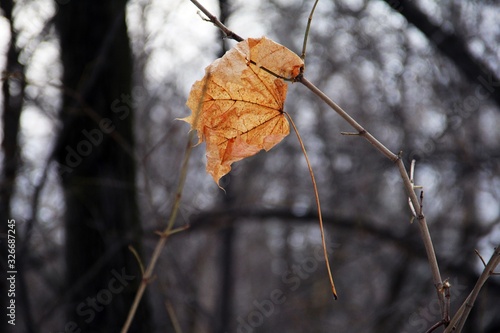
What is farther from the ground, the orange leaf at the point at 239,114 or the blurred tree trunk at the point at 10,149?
the blurred tree trunk at the point at 10,149

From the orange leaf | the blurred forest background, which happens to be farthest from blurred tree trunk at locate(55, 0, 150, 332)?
the orange leaf

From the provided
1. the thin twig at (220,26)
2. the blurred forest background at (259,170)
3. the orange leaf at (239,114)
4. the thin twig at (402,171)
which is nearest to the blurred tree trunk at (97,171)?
the blurred forest background at (259,170)

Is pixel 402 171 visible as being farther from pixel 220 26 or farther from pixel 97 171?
pixel 97 171

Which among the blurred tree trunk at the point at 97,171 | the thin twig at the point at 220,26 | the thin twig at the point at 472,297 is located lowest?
the thin twig at the point at 472,297

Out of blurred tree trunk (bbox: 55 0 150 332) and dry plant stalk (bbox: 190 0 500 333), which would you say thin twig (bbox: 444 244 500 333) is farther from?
blurred tree trunk (bbox: 55 0 150 332)

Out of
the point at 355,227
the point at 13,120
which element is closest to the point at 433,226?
the point at 355,227

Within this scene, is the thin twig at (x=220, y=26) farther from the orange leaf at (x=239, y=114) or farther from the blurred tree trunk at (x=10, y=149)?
the blurred tree trunk at (x=10, y=149)

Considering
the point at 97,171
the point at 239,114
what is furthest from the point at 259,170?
the point at 239,114

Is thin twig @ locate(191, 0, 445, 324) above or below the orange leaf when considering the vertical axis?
below
